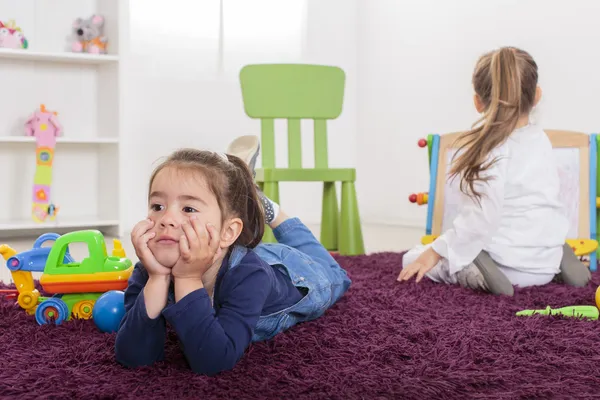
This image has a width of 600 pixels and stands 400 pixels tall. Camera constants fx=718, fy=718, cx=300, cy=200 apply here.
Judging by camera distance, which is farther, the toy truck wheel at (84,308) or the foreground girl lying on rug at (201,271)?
the toy truck wheel at (84,308)

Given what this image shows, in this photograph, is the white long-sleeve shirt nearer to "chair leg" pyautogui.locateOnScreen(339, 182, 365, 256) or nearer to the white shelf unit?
"chair leg" pyautogui.locateOnScreen(339, 182, 365, 256)

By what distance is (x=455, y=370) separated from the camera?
38.6 inches

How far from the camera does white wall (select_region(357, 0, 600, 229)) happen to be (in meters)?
2.58

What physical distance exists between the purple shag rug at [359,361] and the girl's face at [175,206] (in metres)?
0.17

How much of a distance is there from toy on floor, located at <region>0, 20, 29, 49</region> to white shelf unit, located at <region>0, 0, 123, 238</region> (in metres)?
0.05

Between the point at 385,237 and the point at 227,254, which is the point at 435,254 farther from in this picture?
the point at 385,237

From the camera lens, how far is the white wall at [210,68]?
3.19 meters

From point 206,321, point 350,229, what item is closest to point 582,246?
point 350,229

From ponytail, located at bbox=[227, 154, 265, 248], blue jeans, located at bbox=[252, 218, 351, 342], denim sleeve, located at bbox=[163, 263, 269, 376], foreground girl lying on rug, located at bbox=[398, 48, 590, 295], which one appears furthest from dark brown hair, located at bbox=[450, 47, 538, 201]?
denim sleeve, located at bbox=[163, 263, 269, 376]

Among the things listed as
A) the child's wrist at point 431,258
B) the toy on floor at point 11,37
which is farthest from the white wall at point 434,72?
the toy on floor at point 11,37

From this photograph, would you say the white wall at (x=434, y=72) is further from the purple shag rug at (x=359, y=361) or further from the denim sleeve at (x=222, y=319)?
the denim sleeve at (x=222, y=319)

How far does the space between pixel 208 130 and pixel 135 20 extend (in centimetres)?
58

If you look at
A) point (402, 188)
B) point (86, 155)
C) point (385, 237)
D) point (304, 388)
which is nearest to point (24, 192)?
point (86, 155)

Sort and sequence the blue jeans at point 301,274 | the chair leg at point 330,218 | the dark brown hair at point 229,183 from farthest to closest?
the chair leg at point 330,218
the blue jeans at point 301,274
the dark brown hair at point 229,183
